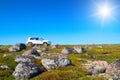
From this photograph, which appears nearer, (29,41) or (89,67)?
(89,67)

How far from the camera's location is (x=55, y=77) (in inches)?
1711

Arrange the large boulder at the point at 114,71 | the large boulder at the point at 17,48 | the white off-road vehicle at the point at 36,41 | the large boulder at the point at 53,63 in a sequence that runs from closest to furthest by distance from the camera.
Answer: the large boulder at the point at 114,71
the large boulder at the point at 53,63
the large boulder at the point at 17,48
the white off-road vehicle at the point at 36,41

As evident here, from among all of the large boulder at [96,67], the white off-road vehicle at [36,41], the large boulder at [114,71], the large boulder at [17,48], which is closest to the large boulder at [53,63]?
the large boulder at [96,67]

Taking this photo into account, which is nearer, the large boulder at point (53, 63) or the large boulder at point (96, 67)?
the large boulder at point (96, 67)

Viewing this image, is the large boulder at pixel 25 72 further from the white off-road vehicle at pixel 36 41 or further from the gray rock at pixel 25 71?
the white off-road vehicle at pixel 36 41

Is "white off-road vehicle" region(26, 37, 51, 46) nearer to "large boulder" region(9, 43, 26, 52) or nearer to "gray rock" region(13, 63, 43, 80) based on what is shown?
"large boulder" region(9, 43, 26, 52)

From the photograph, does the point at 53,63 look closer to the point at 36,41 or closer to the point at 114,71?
the point at 114,71

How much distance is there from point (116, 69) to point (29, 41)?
9101 centimetres

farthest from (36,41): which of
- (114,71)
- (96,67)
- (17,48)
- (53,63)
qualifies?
(114,71)

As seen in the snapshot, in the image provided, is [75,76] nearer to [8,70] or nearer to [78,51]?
[8,70]

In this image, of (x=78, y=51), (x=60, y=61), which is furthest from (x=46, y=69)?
(x=78, y=51)

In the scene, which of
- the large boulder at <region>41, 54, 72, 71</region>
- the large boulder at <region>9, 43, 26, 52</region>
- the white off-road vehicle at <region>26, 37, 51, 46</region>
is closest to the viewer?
the large boulder at <region>41, 54, 72, 71</region>

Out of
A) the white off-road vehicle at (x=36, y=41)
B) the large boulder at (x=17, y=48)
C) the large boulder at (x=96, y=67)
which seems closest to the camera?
the large boulder at (x=96, y=67)

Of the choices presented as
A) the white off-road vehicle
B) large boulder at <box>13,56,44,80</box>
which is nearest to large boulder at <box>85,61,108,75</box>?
large boulder at <box>13,56,44,80</box>
